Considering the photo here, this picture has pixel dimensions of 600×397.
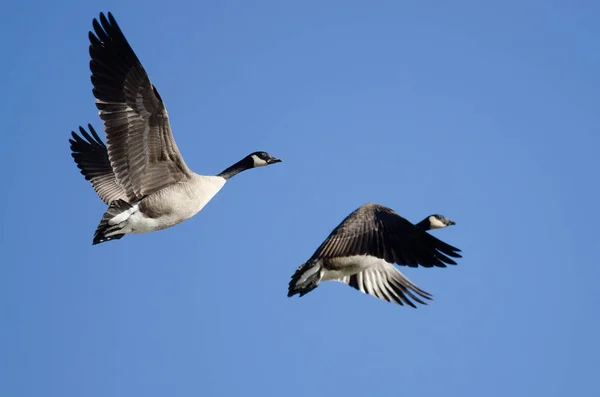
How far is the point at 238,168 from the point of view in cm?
1589

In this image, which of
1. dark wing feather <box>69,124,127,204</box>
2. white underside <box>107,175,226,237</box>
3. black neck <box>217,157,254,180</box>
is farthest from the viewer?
Result: dark wing feather <box>69,124,127,204</box>

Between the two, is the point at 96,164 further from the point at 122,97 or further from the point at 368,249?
the point at 368,249

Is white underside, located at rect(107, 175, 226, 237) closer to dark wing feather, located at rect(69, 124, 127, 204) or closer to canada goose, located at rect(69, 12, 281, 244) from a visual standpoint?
canada goose, located at rect(69, 12, 281, 244)

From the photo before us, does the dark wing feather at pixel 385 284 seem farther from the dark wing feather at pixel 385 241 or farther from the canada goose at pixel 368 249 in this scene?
the dark wing feather at pixel 385 241

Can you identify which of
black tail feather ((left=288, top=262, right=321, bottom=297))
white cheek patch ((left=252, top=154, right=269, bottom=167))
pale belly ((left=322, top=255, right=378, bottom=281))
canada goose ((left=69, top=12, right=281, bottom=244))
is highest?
white cheek patch ((left=252, top=154, right=269, bottom=167))

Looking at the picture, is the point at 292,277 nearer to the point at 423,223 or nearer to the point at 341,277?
the point at 341,277

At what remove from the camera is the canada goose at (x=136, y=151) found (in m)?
13.5

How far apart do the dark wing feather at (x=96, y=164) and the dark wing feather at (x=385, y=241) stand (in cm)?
570

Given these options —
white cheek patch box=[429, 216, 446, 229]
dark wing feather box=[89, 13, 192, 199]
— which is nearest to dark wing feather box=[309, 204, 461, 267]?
white cheek patch box=[429, 216, 446, 229]

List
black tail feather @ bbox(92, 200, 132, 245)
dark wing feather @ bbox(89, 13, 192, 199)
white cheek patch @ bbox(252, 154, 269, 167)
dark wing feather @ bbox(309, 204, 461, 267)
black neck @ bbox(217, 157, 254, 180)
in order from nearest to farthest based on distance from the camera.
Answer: dark wing feather @ bbox(309, 204, 461, 267) → dark wing feather @ bbox(89, 13, 192, 199) → black tail feather @ bbox(92, 200, 132, 245) → black neck @ bbox(217, 157, 254, 180) → white cheek patch @ bbox(252, 154, 269, 167)

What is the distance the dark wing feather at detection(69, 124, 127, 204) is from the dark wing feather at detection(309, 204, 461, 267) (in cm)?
570

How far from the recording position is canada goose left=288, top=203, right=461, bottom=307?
40.0 ft

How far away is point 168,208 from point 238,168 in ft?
6.56

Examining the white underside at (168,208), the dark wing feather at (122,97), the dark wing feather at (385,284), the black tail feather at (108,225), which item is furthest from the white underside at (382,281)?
the dark wing feather at (122,97)
